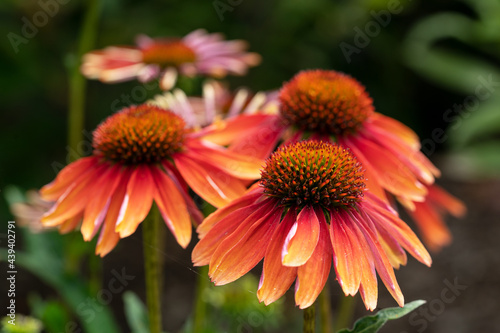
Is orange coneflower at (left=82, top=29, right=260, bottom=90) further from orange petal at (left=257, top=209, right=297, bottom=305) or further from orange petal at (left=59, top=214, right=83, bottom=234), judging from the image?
orange petal at (left=257, top=209, right=297, bottom=305)

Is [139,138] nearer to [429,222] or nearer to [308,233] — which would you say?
[308,233]

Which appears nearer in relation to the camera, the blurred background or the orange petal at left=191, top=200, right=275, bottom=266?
the orange petal at left=191, top=200, right=275, bottom=266

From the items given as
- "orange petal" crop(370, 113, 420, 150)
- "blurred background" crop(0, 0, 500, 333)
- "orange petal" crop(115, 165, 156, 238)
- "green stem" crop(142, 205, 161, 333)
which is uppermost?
"orange petal" crop(115, 165, 156, 238)

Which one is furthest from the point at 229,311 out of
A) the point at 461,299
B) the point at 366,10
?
the point at 366,10

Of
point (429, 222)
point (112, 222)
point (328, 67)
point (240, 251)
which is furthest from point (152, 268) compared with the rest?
point (328, 67)

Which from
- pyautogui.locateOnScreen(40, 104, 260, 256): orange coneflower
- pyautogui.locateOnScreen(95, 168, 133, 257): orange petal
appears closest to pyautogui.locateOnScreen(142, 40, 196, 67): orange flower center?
pyautogui.locateOnScreen(40, 104, 260, 256): orange coneflower

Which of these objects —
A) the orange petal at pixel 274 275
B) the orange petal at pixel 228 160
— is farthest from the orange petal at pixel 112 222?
the orange petal at pixel 274 275

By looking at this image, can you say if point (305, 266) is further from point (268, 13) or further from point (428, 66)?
point (268, 13)
